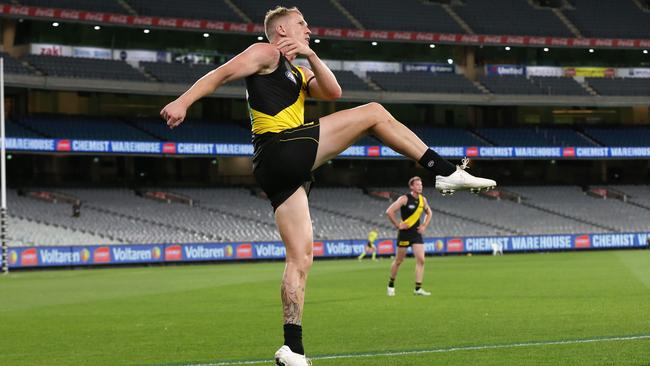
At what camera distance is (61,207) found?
172 ft

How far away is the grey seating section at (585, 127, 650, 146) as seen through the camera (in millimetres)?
70188

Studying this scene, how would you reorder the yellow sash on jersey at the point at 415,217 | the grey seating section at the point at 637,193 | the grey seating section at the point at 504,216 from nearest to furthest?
the yellow sash on jersey at the point at 415,217, the grey seating section at the point at 504,216, the grey seating section at the point at 637,193

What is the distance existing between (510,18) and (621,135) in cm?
1171

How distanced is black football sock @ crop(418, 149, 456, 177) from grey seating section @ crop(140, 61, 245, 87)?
51.3 meters

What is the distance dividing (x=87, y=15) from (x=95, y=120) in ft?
21.0

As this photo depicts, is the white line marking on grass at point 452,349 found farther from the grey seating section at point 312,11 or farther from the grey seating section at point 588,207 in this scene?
the grey seating section at point 312,11

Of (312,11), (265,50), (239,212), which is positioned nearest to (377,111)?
(265,50)

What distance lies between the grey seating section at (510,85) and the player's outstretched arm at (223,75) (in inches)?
2423

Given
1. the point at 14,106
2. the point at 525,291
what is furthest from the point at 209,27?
the point at 525,291

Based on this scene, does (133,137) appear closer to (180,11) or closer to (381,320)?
(180,11)

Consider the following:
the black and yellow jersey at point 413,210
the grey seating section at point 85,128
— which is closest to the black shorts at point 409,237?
the black and yellow jersey at point 413,210

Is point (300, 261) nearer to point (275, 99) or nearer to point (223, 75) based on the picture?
point (275, 99)

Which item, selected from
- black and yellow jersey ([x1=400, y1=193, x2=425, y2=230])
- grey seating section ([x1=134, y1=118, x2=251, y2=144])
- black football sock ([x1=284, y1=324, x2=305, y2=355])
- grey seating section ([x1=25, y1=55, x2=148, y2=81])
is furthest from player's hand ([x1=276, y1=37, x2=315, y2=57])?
grey seating section ([x1=134, y1=118, x2=251, y2=144])

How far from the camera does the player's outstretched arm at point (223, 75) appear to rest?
7.49m
